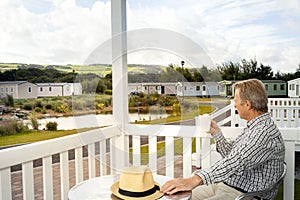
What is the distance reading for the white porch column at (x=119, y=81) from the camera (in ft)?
5.23

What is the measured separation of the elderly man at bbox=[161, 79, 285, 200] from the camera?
153 cm

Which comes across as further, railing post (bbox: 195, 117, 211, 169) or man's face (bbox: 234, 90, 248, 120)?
railing post (bbox: 195, 117, 211, 169)

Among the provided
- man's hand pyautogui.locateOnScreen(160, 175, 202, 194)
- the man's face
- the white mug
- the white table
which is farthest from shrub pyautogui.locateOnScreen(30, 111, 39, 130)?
the man's face

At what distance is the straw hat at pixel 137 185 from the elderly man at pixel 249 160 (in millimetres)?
70

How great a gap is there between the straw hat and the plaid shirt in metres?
0.26

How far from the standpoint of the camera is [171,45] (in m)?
1.45

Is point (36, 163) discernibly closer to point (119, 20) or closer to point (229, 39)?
point (119, 20)

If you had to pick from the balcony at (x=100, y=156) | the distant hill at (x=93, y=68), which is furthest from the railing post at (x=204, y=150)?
the distant hill at (x=93, y=68)

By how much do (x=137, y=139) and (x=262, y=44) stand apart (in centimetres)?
232

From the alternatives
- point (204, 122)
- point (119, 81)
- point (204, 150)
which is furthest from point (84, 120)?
point (204, 150)

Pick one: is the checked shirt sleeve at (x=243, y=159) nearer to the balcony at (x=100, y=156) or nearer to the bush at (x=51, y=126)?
the balcony at (x=100, y=156)

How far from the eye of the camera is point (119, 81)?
1999mm

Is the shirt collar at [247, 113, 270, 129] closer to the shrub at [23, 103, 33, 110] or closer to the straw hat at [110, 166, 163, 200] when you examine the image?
the straw hat at [110, 166, 163, 200]

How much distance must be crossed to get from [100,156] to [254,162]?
98 centimetres
